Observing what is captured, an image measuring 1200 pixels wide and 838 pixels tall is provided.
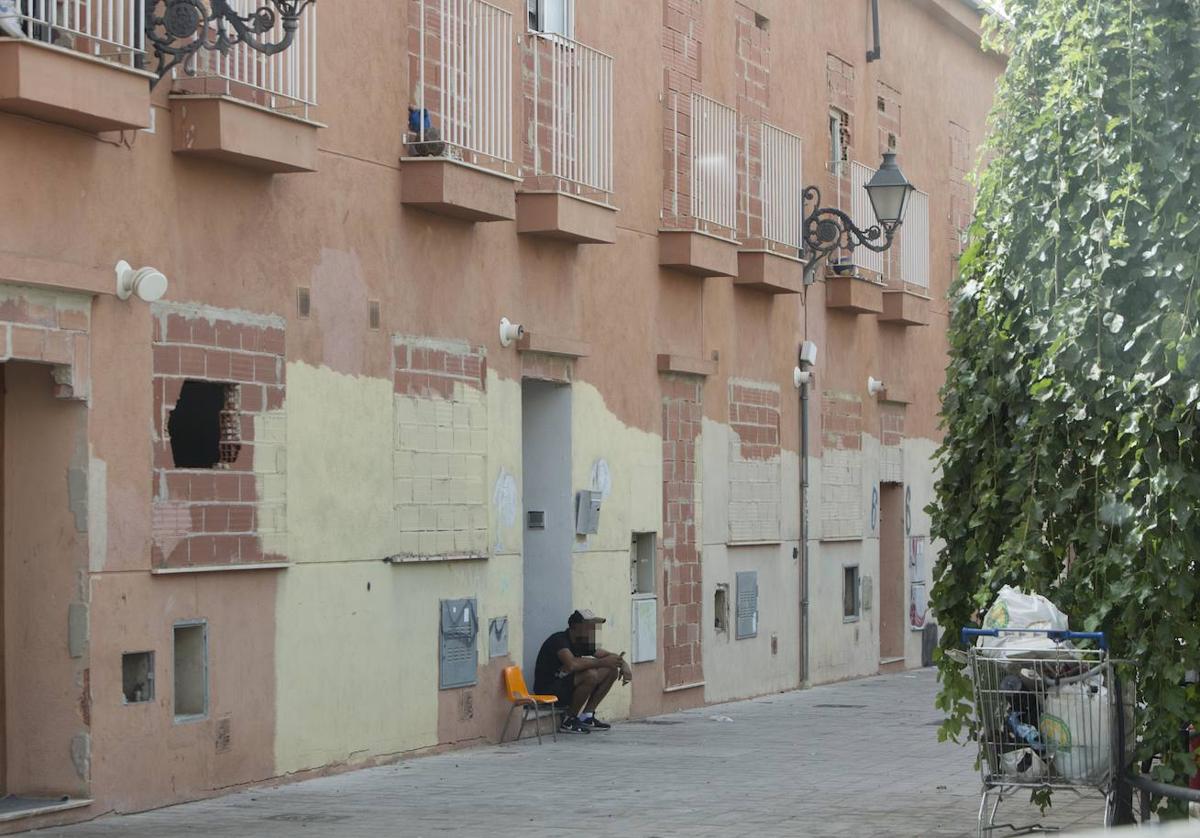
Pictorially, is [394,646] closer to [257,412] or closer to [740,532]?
[257,412]

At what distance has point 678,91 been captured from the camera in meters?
19.4

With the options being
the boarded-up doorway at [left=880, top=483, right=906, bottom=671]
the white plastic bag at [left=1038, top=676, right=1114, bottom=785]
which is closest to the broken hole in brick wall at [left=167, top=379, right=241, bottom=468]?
the white plastic bag at [left=1038, top=676, right=1114, bottom=785]

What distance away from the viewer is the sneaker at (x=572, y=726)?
54.3ft

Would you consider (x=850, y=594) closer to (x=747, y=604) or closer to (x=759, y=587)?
(x=759, y=587)

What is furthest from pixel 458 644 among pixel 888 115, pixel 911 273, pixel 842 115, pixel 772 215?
pixel 888 115

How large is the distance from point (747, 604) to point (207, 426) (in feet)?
29.8

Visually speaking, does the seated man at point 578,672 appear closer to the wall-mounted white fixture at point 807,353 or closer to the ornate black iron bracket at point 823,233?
the wall-mounted white fixture at point 807,353

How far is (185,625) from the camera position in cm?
1212

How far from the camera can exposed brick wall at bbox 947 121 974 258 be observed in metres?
28.8

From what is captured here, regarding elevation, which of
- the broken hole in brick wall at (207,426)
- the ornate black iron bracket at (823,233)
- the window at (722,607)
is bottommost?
the window at (722,607)

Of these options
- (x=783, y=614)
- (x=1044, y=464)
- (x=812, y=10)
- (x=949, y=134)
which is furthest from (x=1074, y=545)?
(x=949, y=134)

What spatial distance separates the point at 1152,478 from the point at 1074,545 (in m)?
0.82

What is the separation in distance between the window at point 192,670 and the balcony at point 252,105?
2770 millimetres

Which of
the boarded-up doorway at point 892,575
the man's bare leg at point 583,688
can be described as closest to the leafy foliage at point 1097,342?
the man's bare leg at point 583,688
